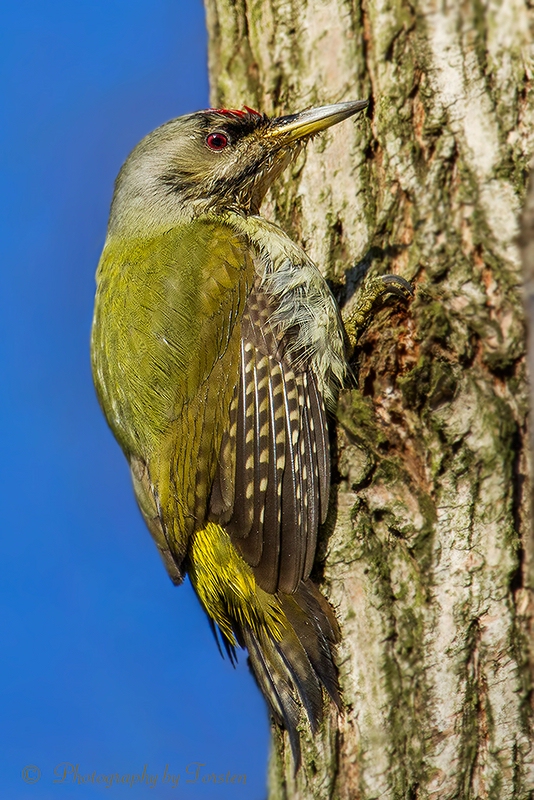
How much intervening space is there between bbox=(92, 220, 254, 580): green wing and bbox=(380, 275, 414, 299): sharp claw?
0.66 meters

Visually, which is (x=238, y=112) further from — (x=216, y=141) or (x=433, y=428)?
(x=433, y=428)

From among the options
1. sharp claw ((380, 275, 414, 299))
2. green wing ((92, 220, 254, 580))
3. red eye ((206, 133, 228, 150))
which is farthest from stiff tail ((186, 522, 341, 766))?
red eye ((206, 133, 228, 150))

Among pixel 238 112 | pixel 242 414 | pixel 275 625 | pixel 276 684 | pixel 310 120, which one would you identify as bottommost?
pixel 276 684

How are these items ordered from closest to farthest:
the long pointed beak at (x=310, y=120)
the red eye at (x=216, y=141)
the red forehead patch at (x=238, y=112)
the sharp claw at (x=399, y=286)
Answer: the sharp claw at (x=399, y=286) → the long pointed beak at (x=310, y=120) → the red forehead patch at (x=238, y=112) → the red eye at (x=216, y=141)

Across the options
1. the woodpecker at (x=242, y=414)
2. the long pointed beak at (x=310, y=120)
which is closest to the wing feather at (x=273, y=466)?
the woodpecker at (x=242, y=414)

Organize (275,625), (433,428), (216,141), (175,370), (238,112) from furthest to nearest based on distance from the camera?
(216,141) < (238,112) < (175,370) < (275,625) < (433,428)

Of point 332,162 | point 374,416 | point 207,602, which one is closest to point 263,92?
point 332,162

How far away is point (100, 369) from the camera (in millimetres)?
3629

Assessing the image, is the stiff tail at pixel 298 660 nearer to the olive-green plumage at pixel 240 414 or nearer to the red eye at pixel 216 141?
the olive-green plumage at pixel 240 414

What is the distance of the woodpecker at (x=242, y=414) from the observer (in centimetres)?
310

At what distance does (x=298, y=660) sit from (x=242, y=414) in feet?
3.09

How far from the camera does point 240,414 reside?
323 cm

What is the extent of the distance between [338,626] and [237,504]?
0.58 meters

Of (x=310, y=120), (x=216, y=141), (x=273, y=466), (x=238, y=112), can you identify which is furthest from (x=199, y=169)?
(x=273, y=466)
